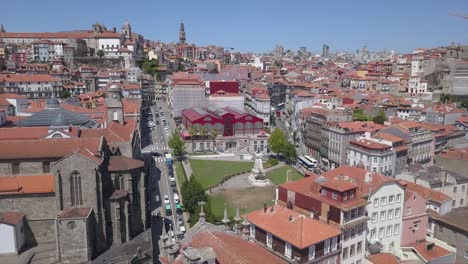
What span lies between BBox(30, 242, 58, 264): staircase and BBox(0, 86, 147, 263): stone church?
47 cm

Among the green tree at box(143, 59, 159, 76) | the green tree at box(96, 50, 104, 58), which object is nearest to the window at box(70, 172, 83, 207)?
the green tree at box(143, 59, 159, 76)

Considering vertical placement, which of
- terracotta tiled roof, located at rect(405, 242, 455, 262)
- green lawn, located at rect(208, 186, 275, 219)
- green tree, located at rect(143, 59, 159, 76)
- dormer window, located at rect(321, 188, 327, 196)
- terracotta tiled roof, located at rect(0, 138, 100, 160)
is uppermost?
green tree, located at rect(143, 59, 159, 76)

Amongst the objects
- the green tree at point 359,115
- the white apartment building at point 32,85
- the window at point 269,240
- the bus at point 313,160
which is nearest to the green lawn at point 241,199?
the bus at point 313,160

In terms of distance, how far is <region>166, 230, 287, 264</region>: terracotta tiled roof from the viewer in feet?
79.0

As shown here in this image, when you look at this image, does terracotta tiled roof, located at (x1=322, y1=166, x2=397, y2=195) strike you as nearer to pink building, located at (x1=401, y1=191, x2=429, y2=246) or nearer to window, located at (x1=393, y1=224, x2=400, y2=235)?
pink building, located at (x1=401, y1=191, x2=429, y2=246)

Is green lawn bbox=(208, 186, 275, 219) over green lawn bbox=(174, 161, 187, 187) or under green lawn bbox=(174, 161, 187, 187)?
under

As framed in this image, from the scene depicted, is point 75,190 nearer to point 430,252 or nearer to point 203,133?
point 430,252

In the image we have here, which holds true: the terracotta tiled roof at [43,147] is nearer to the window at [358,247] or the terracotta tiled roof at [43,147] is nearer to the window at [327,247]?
the window at [327,247]

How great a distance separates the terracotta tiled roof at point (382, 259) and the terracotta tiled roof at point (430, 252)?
4527 mm

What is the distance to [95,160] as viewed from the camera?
3619 cm

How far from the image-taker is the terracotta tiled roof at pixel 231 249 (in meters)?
24.1

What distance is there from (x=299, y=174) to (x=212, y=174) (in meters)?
15.7

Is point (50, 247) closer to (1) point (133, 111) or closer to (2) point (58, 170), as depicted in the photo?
(2) point (58, 170)

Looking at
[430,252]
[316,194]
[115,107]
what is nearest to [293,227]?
[316,194]
